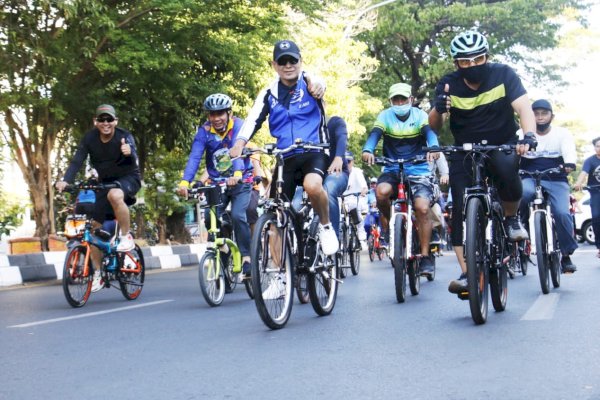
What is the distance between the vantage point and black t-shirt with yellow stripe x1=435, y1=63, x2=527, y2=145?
25.9 ft

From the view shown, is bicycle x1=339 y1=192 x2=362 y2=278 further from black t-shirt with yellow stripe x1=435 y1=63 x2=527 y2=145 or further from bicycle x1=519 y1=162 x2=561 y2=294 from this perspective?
black t-shirt with yellow stripe x1=435 y1=63 x2=527 y2=145

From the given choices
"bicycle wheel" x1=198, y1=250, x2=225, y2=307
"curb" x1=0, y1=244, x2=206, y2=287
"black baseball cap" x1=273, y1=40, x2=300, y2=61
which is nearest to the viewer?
"black baseball cap" x1=273, y1=40, x2=300, y2=61

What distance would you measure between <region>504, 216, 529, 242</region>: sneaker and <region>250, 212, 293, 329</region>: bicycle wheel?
176cm

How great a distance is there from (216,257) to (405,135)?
2.24 m

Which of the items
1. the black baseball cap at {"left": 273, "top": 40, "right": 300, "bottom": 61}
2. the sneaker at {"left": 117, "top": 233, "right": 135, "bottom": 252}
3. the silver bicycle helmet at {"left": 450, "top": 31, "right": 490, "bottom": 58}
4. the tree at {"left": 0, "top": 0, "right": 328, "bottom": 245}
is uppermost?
the tree at {"left": 0, "top": 0, "right": 328, "bottom": 245}

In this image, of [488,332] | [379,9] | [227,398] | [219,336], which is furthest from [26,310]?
[379,9]

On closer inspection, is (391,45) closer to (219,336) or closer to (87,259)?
(87,259)

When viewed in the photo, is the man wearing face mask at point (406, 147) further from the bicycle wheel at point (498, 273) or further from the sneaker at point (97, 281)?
the sneaker at point (97, 281)

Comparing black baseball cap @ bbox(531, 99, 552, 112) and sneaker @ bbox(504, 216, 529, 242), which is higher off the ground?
black baseball cap @ bbox(531, 99, 552, 112)

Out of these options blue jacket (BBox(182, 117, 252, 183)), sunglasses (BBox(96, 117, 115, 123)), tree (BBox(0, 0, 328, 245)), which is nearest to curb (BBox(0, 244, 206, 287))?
tree (BBox(0, 0, 328, 245))

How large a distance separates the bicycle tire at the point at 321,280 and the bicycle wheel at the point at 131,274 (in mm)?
2749

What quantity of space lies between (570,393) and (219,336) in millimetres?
3152

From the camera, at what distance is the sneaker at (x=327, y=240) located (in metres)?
8.23

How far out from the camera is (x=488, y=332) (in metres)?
6.96
